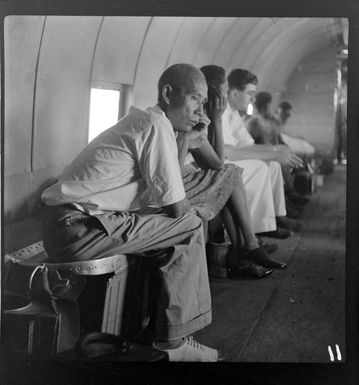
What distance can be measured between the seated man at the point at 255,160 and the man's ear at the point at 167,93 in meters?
0.23

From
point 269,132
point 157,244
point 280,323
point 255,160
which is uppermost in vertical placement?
point 269,132

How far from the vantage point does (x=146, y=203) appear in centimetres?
204

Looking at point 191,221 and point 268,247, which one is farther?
point 268,247

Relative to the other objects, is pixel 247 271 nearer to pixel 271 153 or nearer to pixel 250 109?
pixel 271 153

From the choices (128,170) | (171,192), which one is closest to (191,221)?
(171,192)

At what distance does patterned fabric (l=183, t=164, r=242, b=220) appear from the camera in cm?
208

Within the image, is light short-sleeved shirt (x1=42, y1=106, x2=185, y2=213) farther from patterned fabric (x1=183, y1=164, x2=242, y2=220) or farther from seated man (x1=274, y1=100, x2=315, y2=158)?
seated man (x1=274, y1=100, x2=315, y2=158)

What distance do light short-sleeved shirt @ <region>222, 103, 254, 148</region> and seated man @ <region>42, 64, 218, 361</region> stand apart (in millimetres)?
122

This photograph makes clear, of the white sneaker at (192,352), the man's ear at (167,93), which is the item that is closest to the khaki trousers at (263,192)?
the man's ear at (167,93)

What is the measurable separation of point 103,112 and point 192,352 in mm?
994

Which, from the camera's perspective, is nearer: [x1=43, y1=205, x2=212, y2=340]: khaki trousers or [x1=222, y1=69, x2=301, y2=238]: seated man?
[x1=43, y1=205, x2=212, y2=340]: khaki trousers

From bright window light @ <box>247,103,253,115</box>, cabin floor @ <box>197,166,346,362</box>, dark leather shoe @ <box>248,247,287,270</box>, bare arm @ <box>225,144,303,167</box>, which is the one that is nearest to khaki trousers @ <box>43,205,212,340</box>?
cabin floor @ <box>197,166,346,362</box>

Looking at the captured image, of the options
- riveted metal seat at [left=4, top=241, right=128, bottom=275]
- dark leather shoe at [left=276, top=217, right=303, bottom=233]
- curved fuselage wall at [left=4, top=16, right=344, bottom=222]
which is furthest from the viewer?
dark leather shoe at [left=276, top=217, right=303, bottom=233]

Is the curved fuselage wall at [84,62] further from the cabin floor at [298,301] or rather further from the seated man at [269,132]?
the cabin floor at [298,301]
